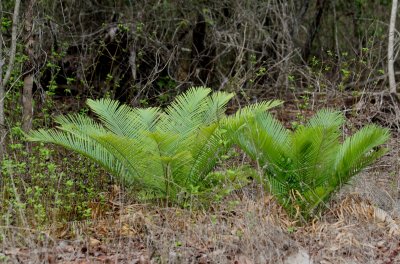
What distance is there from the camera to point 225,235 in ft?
21.7

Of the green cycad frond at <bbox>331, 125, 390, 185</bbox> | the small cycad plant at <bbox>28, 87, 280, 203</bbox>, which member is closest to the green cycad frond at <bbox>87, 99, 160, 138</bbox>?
the small cycad plant at <bbox>28, 87, 280, 203</bbox>

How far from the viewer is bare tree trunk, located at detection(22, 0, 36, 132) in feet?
28.3

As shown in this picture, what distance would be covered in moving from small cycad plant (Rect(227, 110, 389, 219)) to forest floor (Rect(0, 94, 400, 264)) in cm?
20

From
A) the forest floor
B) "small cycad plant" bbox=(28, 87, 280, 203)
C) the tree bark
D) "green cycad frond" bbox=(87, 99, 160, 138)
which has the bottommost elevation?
the forest floor

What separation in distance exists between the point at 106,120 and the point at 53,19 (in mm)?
2649

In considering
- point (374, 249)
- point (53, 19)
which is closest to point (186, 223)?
point (374, 249)

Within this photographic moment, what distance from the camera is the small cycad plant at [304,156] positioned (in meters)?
7.40

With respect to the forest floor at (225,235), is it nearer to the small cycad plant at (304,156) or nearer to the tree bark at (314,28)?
the small cycad plant at (304,156)

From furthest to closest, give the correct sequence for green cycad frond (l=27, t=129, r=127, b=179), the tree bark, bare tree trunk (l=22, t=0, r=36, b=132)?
the tree bark < bare tree trunk (l=22, t=0, r=36, b=132) < green cycad frond (l=27, t=129, r=127, b=179)

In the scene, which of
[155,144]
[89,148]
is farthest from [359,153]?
[89,148]

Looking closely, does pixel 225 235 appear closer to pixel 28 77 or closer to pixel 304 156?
pixel 304 156

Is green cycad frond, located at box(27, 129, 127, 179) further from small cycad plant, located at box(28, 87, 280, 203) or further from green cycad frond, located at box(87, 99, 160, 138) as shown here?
green cycad frond, located at box(87, 99, 160, 138)

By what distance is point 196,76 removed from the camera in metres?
11.7

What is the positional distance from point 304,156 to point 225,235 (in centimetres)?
136
